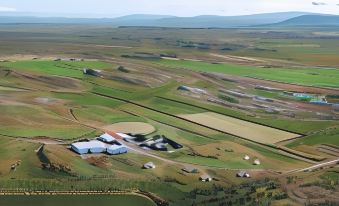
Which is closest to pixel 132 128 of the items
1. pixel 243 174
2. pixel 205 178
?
pixel 205 178

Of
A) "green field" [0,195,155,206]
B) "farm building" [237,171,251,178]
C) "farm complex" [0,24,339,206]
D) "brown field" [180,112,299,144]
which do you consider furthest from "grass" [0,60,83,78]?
"green field" [0,195,155,206]

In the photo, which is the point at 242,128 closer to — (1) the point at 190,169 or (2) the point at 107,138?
(1) the point at 190,169

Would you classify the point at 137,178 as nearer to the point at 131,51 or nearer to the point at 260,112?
the point at 260,112

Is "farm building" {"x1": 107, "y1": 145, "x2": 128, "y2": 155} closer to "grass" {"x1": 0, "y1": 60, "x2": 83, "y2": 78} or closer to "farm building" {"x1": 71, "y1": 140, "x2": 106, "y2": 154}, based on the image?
"farm building" {"x1": 71, "y1": 140, "x2": 106, "y2": 154}

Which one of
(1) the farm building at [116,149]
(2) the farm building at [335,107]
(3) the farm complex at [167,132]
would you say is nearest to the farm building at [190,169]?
(3) the farm complex at [167,132]

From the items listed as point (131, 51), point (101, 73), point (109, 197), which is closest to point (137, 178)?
point (109, 197)

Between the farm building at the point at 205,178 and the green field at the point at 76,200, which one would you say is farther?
the farm building at the point at 205,178

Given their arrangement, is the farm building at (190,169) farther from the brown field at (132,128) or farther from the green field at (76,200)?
the brown field at (132,128)
